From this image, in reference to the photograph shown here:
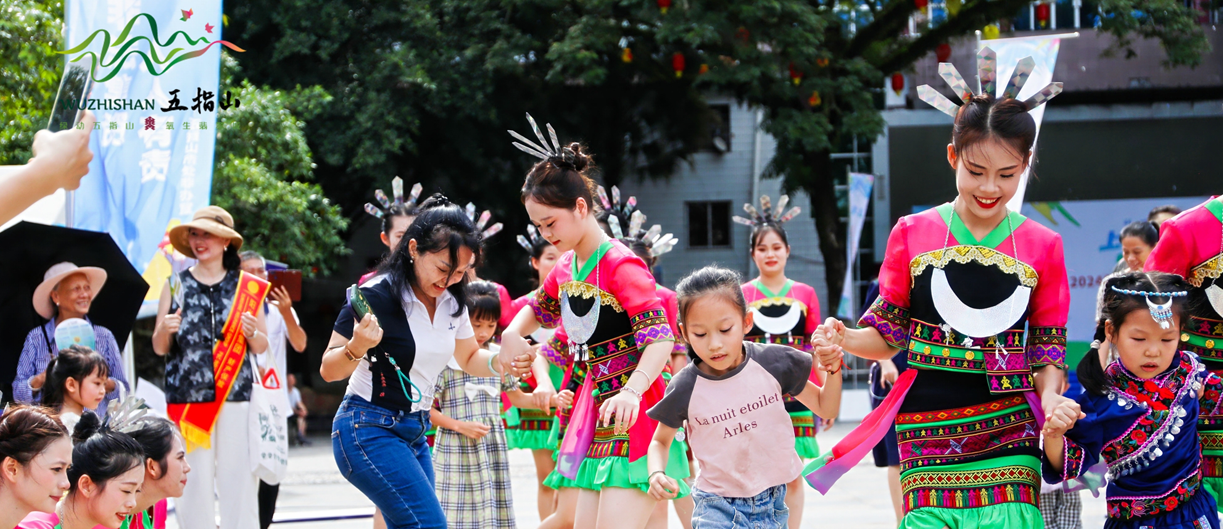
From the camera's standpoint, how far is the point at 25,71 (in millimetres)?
8414

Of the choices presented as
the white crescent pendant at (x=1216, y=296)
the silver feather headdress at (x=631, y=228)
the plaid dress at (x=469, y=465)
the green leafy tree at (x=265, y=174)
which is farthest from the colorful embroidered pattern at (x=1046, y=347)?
the green leafy tree at (x=265, y=174)

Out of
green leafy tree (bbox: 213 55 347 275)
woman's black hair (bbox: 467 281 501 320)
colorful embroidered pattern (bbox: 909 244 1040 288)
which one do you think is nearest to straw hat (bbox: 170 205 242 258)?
woman's black hair (bbox: 467 281 501 320)

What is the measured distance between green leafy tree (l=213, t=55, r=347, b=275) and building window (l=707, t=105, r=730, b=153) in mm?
10137

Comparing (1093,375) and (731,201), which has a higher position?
(731,201)

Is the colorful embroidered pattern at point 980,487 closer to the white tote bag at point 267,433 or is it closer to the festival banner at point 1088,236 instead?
the white tote bag at point 267,433

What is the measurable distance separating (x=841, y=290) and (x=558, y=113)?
210 inches

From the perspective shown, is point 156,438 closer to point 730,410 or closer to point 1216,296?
point 730,410

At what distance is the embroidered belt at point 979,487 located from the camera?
335 centimetres

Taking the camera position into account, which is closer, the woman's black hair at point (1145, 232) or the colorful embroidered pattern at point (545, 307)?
the colorful embroidered pattern at point (545, 307)

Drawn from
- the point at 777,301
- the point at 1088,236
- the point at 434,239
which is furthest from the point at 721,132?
the point at 434,239

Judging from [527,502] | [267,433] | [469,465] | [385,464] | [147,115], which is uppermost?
[147,115]

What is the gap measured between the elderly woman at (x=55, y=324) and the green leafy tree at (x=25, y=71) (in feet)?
11.1

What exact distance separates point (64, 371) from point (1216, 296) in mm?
4643

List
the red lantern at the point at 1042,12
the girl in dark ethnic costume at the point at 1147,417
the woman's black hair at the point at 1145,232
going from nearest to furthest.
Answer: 1. the girl in dark ethnic costume at the point at 1147,417
2. the woman's black hair at the point at 1145,232
3. the red lantern at the point at 1042,12
